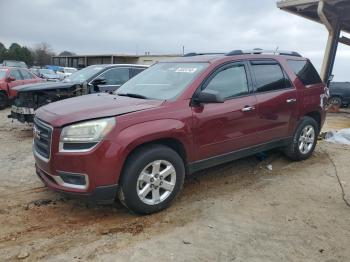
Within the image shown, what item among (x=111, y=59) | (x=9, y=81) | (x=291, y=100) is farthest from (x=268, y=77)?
(x=111, y=59)

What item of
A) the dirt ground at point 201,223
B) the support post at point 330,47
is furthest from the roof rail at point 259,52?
the support post at point 330,47

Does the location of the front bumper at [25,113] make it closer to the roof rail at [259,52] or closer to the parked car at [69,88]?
the parked car at [69,88]

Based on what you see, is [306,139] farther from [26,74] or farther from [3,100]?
[26,74]

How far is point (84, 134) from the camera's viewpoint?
12.5 feet

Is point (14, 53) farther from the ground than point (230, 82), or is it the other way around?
point (14, 53)

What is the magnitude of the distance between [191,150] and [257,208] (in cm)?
107

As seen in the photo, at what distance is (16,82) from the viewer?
13672 mm

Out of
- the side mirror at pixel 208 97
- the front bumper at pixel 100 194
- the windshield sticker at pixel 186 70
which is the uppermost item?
the windshield sticker at pixel 186 70

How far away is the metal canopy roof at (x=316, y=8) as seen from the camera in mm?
11977

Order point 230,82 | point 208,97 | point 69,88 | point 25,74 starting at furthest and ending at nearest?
1. point 25,74
2. point 69,88
3. point 230,82
4. point 208,97

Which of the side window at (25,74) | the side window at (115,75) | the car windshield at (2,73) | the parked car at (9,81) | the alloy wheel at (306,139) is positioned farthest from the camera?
the side window at (25,74)

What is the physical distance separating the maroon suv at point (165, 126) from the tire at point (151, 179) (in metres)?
0.01

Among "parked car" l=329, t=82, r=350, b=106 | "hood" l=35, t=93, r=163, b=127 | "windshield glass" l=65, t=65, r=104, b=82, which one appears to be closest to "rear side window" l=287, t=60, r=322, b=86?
"hood" l=35, t=93, r=163, b=127

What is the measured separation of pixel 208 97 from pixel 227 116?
55cm
